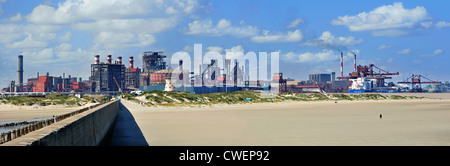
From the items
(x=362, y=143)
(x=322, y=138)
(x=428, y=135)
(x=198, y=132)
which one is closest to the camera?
(x=362, y=143)

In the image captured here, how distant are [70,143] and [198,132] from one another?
65.0 ft

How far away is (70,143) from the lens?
1421 cm

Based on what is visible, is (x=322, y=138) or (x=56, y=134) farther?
(x=322, y=138)

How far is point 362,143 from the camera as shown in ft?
83.1

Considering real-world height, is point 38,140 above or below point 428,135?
above
